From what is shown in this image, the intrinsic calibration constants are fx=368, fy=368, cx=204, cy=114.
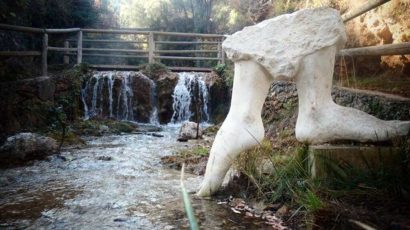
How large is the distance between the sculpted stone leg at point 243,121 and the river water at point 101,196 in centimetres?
33

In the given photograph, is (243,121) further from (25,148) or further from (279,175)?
(25,148)

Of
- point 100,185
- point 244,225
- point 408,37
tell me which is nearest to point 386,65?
point 408,37

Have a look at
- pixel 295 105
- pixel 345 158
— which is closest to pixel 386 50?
pixel 345 158

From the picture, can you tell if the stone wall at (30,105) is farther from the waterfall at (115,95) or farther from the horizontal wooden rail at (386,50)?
the horizontal wooden rail at (386,50)

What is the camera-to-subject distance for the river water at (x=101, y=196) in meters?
2.22

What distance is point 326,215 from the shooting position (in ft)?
5.58

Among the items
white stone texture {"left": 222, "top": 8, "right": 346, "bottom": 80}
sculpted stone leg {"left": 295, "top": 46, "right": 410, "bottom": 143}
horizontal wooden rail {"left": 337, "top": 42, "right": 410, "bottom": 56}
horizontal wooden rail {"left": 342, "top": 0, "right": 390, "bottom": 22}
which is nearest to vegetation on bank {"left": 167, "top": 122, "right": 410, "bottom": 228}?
sculpted stone leg {"left": 295, "top": 46, "right": 410, "bottom": 143}

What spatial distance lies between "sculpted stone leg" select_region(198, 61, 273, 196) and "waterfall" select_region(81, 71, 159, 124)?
294 inches

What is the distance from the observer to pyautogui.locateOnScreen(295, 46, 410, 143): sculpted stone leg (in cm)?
218

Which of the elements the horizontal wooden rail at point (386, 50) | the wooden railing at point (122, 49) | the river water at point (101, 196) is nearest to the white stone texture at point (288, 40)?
the horizontal wooden rail at point (386, 50)

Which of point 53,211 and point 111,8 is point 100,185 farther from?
point 111,8

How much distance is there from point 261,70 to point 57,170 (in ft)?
8.40

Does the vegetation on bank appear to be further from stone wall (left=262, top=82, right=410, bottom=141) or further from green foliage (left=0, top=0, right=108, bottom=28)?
green foliage (left=0, top=0, right=108, bottom=28)

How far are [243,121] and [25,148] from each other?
3.22m
